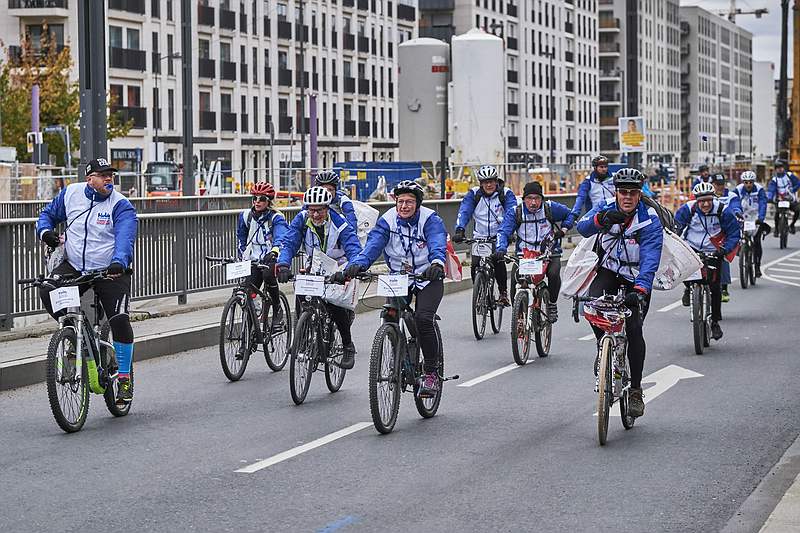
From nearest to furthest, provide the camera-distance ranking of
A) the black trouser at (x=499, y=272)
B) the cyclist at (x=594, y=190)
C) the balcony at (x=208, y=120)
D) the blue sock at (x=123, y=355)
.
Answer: the blue sock at (x=123, y=355)
the black trouser at (x=499, y=272)
the cyclist at (x=594, y=190)
the balcony at (x=208, y=120)

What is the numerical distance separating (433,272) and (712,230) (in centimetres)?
675

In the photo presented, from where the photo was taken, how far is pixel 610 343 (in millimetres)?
10211

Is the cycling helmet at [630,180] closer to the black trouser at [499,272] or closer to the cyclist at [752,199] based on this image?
the black trouser at [499,272]

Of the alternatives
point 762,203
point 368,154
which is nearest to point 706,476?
point 762,203

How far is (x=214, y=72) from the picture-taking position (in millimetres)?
83000

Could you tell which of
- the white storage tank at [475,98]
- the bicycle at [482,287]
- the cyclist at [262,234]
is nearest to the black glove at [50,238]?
the cyclist at [262,234]

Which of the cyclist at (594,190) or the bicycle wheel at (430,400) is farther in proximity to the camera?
the cyclist at (594,190)

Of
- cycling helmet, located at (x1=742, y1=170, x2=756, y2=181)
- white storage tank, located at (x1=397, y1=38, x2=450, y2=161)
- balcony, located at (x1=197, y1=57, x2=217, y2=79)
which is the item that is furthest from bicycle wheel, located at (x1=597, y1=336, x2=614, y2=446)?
balcony, located at (x1=197, y1=57, x2=217, y2=79)

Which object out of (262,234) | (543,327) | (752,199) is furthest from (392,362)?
(752,199)

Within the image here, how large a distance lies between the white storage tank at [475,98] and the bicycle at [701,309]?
27663mm

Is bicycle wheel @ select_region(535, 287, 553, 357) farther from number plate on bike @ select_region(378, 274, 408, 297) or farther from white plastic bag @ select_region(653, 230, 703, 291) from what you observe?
number plate on bike @ select_region(378, 274, 408, 297)

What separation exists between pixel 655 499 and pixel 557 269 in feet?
26.6

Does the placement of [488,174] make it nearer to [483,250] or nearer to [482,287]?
[483,250]

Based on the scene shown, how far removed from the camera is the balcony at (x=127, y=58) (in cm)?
7506
